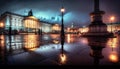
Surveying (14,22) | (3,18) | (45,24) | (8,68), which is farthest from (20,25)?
(8,68)

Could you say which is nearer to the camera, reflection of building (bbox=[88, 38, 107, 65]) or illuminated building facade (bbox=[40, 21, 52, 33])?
reflection of building (bbox=[88, 38, 107, 65])

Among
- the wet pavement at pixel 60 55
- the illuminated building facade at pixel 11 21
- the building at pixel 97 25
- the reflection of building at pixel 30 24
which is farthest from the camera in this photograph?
the reflection of building at pixel 30 24

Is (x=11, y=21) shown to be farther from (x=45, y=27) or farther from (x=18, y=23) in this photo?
(x=45, y=27)

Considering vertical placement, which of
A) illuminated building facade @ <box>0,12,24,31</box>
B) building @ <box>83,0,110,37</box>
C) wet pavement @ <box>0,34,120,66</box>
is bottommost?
wet pavement @ <box>0,34,120,66</box>

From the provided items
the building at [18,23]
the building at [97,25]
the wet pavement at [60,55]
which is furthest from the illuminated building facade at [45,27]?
the wet pavement at [60,55]

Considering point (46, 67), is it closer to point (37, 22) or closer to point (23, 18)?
point (23, 18)

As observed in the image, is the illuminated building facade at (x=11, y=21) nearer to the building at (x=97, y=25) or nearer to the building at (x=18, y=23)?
the building at (x=18, y=23)

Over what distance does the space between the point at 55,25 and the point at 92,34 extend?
497 feet

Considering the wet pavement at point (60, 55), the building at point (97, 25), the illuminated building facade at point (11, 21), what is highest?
the illuminated building facade at point (11, 21)

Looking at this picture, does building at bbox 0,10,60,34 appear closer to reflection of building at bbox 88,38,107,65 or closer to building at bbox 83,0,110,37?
building at bbox 83,0,110,37

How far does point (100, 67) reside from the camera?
4676mm

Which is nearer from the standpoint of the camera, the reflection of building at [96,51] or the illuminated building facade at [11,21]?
the reflection of building at [96,51]

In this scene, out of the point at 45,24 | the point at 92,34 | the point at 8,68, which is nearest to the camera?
the point at 8,68

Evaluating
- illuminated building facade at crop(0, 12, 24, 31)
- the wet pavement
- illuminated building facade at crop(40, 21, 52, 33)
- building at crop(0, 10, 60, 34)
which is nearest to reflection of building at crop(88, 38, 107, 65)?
the wet pavement
